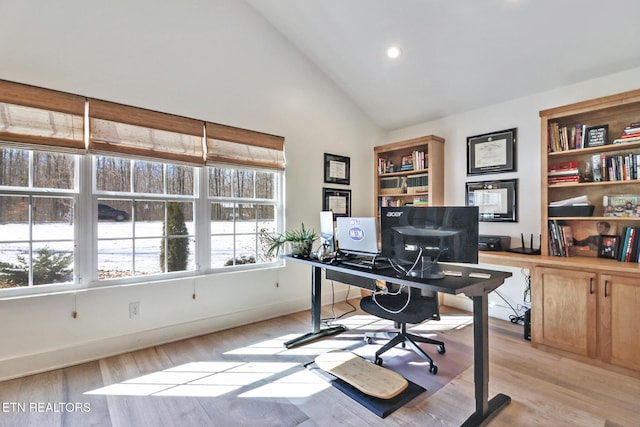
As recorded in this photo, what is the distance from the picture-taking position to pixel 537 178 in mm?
3197

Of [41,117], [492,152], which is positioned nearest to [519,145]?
[492,152]

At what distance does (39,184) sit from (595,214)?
4.72 m

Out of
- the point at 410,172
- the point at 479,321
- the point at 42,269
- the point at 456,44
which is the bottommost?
the point at 479,321

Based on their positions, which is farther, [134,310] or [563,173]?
[563,173]

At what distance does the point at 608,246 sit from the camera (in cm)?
271

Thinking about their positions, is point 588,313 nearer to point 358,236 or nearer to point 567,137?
point 567,137

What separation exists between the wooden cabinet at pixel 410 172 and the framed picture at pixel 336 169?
57 centimetres

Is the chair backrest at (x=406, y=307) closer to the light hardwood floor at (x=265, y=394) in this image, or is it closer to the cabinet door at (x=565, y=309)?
the light hardwood floor at (x=265, y=394)

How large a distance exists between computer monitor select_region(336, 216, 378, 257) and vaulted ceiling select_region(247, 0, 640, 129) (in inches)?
77.5

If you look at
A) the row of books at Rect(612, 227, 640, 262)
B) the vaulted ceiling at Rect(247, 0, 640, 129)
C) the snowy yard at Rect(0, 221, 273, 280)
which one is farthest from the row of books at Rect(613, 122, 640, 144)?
A: the snowy yard at Rect(0, 221, 273, 280)

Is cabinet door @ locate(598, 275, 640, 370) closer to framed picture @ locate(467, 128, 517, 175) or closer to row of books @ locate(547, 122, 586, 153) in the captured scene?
row of books @ locate(547, 122, 586, 153)

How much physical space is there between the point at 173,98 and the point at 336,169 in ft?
6.86

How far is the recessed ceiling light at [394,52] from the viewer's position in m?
3.24

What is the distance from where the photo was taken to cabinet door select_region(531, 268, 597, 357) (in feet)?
7.99
